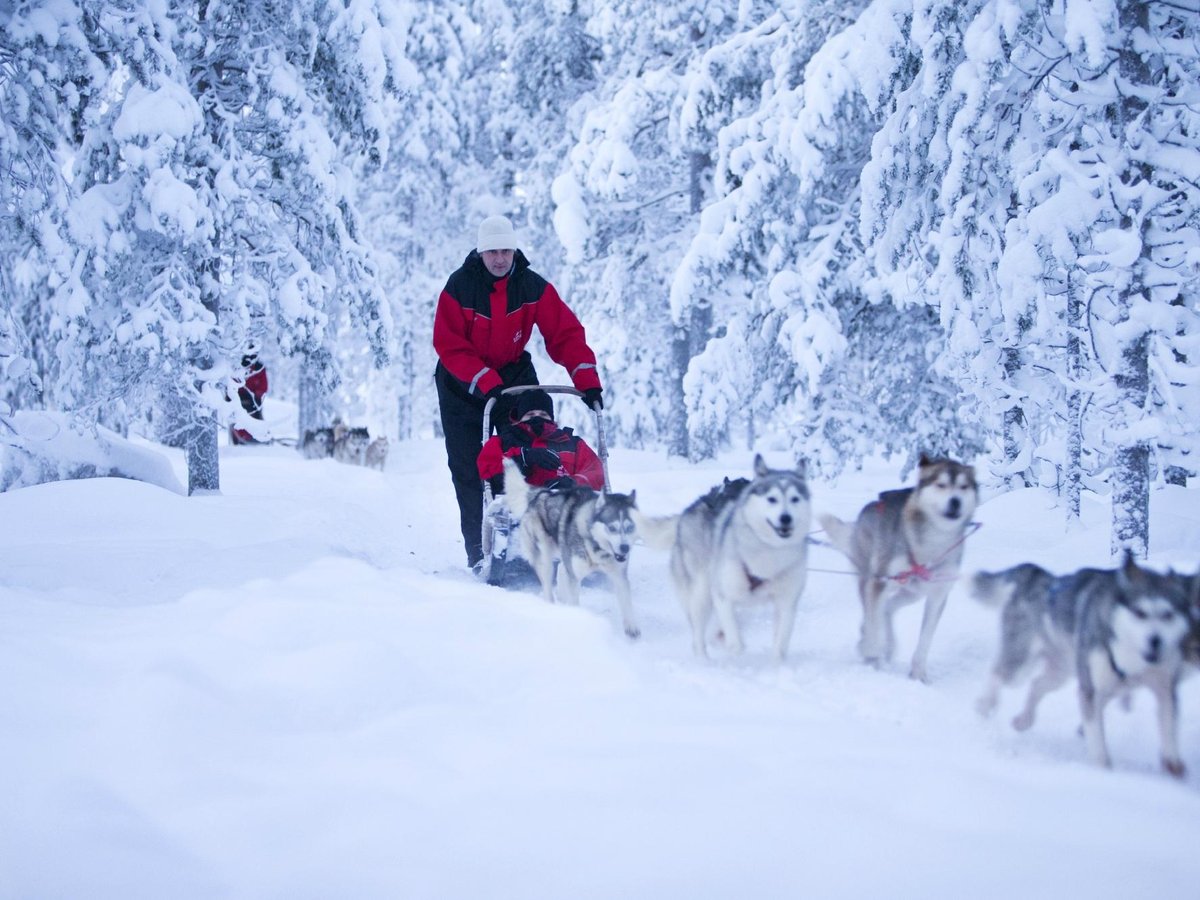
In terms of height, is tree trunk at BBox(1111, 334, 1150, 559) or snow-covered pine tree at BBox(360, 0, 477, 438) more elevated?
snow-covered pine tree at BBox(360, 0, 477, 438)

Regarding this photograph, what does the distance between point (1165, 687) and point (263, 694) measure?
2.94 metres

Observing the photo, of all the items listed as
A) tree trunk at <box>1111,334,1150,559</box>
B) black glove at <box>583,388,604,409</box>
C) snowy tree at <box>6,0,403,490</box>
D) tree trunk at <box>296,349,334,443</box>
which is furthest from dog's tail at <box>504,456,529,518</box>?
tree trunk at <box>296,349,334,443</box>

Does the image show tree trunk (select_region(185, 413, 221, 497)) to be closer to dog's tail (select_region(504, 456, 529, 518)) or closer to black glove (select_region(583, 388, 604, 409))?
dog's tail (select_region(504, 456, 529, 518))

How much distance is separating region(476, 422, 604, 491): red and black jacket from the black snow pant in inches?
18.1

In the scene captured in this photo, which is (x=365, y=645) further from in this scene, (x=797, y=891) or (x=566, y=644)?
(x=797, y=891)

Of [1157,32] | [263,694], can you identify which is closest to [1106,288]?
[1157,32]

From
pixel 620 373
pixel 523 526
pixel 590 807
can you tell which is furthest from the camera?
pixel 620 373

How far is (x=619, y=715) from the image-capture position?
304 cm

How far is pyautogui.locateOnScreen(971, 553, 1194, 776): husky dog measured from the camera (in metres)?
2.51

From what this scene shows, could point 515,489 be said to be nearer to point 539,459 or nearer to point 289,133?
point 539,459

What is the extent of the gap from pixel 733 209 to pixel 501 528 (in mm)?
5829

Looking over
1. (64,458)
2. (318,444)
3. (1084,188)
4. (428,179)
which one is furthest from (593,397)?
(428,179)

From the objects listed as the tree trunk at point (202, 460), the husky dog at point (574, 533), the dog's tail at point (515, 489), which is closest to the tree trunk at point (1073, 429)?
the husky dog at point (574, 533)

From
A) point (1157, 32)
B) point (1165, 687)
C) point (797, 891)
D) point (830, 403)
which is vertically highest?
point (1157, 32)
